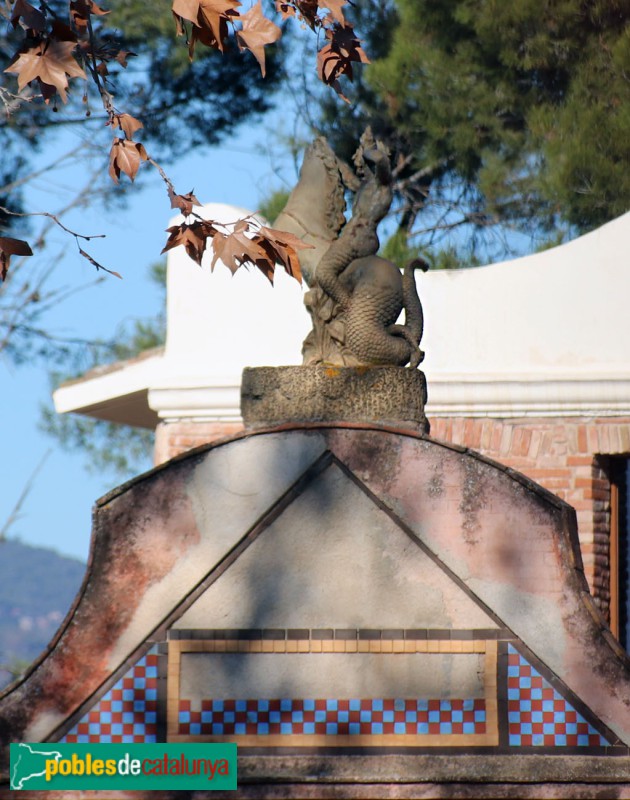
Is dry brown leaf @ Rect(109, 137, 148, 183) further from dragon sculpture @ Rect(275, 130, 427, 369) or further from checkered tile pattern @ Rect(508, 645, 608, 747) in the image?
checkered tile pattern @ Rect(508, 645, 608, 747)

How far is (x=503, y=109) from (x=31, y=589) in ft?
421

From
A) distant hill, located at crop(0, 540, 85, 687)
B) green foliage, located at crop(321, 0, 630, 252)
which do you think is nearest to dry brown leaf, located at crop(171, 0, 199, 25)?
green foliage, located at crop(321, 0, 630, 252)

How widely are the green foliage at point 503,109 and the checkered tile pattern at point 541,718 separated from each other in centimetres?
961

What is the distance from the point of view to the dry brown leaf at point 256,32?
5.39 metres

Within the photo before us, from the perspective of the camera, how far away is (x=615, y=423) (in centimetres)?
1036

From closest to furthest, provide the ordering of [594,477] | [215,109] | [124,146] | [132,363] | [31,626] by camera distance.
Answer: [124,146] → [594,477] → [132,363] → [215,109] → [31,626]

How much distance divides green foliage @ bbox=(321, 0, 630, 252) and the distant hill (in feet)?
328

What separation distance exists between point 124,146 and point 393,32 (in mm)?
12387

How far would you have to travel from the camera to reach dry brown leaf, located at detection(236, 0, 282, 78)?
5.39 metres

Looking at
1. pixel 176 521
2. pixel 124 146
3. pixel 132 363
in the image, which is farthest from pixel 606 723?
→ pixel 132 363

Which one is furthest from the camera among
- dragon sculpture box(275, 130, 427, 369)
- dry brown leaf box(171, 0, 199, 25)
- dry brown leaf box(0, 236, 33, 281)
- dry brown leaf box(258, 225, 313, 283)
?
dragon sculpture box(275, 130, 427, 369)

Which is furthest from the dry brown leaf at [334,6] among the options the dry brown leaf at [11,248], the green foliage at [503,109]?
the green foliage at [503,109]

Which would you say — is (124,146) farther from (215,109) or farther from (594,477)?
(215,109)

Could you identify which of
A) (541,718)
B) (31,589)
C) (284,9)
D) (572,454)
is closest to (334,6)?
(284,9)
